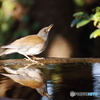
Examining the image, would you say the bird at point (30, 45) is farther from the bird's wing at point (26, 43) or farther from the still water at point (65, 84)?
the still water at point (65, 84)

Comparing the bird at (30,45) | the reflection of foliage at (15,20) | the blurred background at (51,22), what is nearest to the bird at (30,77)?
the bird at (30,45)

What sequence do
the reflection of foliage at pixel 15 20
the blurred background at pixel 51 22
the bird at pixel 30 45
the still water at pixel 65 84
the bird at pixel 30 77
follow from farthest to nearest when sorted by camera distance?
the reflection of foliage at pixel 15 20
the blurred background at pixel 51 22
the bird at pixel 30 45
the bird at pixel 30 77
the still water at pixel 65 84

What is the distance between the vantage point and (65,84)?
10.4 feet

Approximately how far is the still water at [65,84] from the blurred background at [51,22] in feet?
16.3

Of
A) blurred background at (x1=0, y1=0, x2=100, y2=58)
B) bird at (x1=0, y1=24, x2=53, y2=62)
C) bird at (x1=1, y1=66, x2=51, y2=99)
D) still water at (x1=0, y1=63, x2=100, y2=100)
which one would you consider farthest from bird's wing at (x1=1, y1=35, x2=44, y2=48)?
blurred background at (x1=0, y1=0, x2=100, y2=58)

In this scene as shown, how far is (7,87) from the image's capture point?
304 centimetres

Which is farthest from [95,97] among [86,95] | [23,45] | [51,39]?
[51,39]

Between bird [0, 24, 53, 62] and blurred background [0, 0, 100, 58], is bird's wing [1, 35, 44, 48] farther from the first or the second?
blurred background [0, 0, 100, 58]

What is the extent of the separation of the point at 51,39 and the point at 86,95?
Answer: 6.53m

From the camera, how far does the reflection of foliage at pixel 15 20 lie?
9.60 m

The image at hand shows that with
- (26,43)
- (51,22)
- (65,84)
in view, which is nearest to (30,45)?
(26,43)

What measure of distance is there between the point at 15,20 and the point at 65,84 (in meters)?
6.94

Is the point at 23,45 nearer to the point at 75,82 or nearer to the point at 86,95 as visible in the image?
the point at 75,82

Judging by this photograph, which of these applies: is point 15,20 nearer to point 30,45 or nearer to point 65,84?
point 30,45
